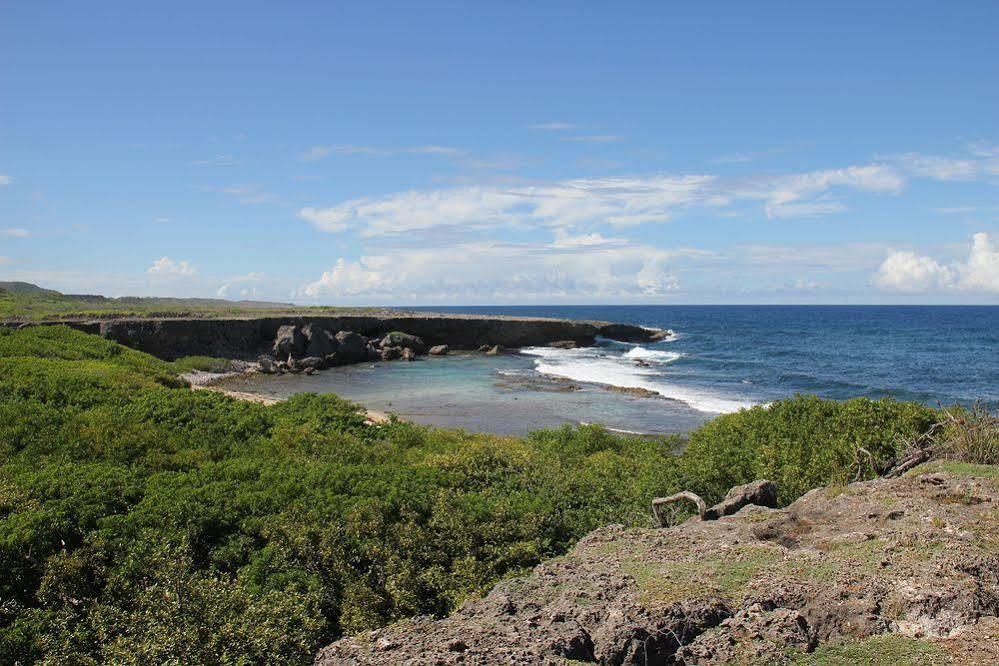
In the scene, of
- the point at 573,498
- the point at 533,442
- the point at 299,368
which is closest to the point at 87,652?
the point at 573,498

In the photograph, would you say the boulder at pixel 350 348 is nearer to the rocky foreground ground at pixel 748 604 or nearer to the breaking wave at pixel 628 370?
the breaking wave at pixel 628 370

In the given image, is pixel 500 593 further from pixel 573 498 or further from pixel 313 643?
pixel 573 498

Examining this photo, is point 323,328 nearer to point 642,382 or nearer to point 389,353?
point 389,353

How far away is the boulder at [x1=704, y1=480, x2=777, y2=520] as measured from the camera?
9.02 meters

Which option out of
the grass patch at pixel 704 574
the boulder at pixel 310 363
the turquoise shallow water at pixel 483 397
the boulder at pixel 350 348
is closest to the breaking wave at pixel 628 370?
the turquoise shallow water at pixel 483 397

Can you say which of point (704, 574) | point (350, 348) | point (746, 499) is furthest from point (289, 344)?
point (704, 574)

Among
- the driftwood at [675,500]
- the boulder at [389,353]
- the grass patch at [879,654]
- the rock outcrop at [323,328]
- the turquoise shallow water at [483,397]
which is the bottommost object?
the turquoise shallow water at [483,397]

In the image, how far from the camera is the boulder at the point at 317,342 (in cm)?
4875

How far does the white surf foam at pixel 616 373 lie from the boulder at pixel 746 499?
15.4m

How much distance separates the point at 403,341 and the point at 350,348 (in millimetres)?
6262

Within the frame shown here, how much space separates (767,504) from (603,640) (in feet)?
17.4

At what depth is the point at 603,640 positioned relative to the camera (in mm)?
5141

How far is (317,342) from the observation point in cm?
4928

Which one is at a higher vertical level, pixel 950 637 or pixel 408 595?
pixel 950 637
